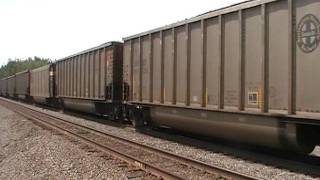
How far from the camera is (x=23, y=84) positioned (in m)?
56.3

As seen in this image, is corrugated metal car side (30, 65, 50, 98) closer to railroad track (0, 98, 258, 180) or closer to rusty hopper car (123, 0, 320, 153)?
railroad track (0, 98, 258, 180)

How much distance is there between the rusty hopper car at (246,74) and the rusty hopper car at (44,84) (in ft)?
71.6

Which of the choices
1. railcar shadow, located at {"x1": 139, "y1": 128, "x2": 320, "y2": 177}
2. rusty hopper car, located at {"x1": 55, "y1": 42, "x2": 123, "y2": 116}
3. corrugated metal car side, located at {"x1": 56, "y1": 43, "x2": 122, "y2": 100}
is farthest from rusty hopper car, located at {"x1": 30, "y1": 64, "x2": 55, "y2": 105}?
railcar shadow, located at {"x1": 139, "y1": 128, "x2": 320, "y2": 177}

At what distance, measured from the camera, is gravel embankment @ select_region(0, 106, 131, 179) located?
10117 mm

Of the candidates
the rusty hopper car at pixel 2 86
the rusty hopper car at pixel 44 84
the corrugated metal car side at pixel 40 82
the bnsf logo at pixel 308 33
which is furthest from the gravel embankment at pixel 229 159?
the rusty hopper car at pixel 2 86

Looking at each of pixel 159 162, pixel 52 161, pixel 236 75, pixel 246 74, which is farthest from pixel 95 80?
pixel 246 74

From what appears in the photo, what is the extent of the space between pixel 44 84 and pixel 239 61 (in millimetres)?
30240

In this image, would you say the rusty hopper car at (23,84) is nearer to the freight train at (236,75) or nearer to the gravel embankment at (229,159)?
the freight train at (236,75)

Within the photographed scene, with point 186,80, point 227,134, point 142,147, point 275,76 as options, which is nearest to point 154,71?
point 186,80

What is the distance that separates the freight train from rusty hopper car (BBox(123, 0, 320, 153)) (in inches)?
0.8

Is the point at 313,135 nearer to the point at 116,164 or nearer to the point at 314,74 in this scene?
the point at 314,74

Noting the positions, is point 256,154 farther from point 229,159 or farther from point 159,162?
point 159,162

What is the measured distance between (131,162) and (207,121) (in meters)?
2.87

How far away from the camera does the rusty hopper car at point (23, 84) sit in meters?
52.7
